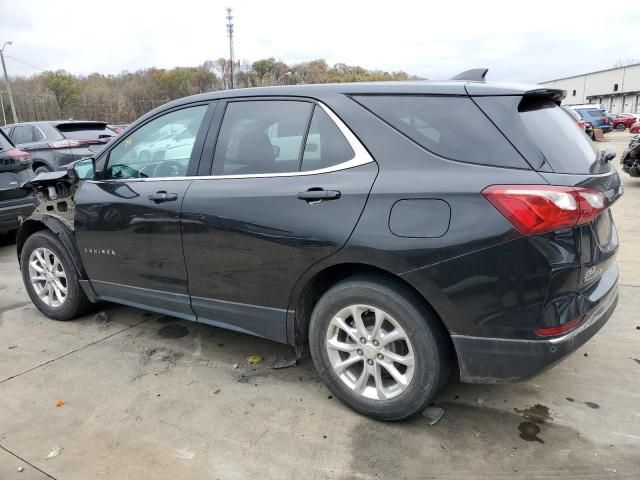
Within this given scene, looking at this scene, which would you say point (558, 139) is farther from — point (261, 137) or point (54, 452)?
point (54, 452)

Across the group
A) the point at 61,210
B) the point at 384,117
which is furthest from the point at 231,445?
the point at 61,210

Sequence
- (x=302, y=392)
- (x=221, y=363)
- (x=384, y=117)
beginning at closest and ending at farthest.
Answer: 1. (x=384, y=117)
2. (x=302, y=392)
3. (x=221, y=363)

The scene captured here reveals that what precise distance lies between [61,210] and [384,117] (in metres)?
2.87

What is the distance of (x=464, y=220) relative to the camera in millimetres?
2215

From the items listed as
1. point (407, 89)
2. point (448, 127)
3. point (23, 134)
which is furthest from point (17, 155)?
point (448, 127)

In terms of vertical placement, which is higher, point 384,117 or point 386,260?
point 384,117

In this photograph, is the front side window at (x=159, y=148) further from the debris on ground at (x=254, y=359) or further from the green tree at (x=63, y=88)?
the green tree at (x=63, y=88)

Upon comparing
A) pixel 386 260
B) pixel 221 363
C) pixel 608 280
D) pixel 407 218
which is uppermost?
pixel 407 218

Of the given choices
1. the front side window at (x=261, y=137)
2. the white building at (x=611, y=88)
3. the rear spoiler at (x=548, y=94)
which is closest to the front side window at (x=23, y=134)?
the front side window at (x=261, y=137)

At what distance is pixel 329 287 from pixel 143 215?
4.61 feet

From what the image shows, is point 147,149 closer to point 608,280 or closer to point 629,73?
point 608,280

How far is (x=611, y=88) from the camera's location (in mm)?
80625

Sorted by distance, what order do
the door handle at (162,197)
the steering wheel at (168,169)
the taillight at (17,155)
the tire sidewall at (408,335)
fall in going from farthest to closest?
1. the taillight at (17,155)
2. the steering wheel at (168,169)
3. the door handle at (162,197)
4. the tire sidewall at (408,335)

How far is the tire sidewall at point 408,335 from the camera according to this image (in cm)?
241
